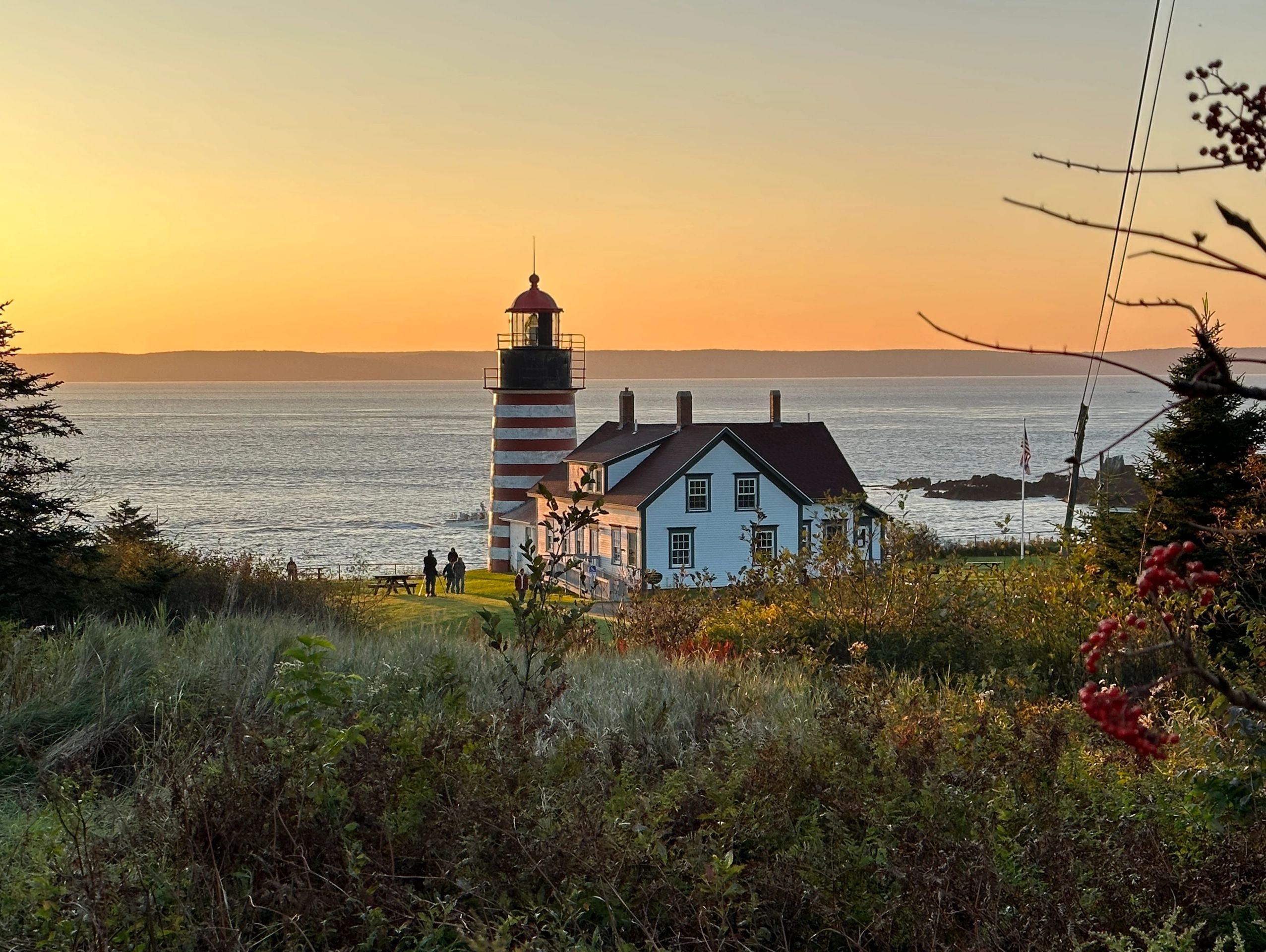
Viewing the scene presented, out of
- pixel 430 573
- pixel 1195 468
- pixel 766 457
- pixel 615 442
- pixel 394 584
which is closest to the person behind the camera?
pixel 1195 468

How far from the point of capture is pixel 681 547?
39.9 metres

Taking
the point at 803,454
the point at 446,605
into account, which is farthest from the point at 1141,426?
the point at 803,454

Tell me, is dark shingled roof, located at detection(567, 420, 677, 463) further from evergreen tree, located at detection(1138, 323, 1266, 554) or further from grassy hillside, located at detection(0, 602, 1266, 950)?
grassy hillside, located at detection(0, 602, 1266, 950)

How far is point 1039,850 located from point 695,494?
35122mm

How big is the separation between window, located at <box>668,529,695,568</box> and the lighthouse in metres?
8.64

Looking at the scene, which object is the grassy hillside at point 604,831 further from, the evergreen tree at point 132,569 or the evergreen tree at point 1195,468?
the evergreen tree at point 132,569

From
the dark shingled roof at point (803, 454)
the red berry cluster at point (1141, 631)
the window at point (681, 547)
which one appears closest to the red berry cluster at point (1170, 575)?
the red berry cluster at point (1141, 631)

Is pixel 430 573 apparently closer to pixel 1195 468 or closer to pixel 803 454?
pixel 803 454

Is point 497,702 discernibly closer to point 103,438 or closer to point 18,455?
point 18,455

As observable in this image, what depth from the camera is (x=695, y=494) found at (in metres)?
39.9

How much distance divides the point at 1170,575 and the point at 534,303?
4408 centimetres

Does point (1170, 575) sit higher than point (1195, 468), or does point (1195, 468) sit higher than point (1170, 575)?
point (1170, 575)

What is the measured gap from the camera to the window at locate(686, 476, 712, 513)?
39781mm

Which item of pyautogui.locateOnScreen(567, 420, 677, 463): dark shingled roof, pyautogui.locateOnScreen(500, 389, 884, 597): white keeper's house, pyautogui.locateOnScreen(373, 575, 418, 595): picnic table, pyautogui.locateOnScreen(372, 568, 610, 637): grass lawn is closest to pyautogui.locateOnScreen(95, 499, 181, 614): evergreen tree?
pyautogui.locateOnScreen(372, 568, 610, 637): grass lawn
